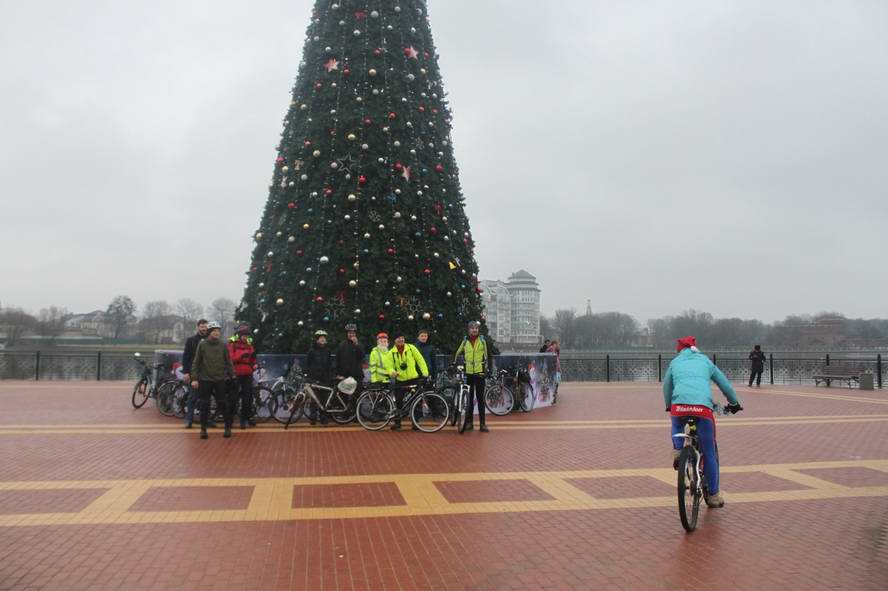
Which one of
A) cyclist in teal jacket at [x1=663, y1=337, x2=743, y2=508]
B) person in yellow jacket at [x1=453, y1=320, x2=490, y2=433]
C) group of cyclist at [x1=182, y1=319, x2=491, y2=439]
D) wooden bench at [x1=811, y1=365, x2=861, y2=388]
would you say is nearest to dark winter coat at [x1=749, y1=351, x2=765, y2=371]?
wooden bench at [x1=811, y1=365, x2=861, y2=388]

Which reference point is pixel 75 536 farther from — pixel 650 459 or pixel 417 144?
pixel 417 144

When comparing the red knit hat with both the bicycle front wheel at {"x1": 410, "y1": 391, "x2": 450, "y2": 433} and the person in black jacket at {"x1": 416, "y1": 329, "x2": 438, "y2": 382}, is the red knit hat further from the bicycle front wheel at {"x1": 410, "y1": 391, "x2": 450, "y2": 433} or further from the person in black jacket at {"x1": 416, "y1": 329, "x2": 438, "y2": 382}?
the person in black jacket at {"x1": 416, "y1": 329, "x2": 438, "y2": 382}

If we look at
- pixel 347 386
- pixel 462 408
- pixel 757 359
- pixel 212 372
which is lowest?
pixel 462 408

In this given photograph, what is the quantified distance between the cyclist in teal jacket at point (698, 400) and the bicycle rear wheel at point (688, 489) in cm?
18

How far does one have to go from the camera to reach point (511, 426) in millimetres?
12000

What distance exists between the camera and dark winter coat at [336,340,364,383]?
11727mm

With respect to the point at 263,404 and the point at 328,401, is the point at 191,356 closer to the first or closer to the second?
the point at 263,404

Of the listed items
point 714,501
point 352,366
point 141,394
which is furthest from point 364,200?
point 714,501

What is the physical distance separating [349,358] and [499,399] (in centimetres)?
372

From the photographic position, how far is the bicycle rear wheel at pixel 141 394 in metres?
14.3

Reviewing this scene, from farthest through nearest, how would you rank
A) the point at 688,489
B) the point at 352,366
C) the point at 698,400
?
the point at 352,366 < the point at 698,400 < the point at 688,489

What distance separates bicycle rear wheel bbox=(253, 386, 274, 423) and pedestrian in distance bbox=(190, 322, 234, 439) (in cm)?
167

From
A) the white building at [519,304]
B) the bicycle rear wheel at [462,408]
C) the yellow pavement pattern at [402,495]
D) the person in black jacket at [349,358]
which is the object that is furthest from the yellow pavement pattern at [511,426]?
the white building at [519,304]

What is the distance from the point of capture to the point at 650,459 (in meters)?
8.77
